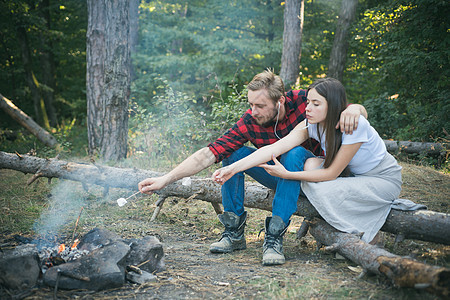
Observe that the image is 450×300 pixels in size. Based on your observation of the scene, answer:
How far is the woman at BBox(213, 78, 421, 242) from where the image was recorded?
2.57 meters

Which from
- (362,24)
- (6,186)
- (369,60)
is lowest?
(6,186)

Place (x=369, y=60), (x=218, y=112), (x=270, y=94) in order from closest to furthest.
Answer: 1. (x=270, y=94)
2. (x=218, y=112)
3. (x=369, y=60)

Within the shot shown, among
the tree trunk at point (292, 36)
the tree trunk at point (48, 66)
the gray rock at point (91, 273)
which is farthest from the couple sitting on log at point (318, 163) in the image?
the tree trunk at point (48, 66)

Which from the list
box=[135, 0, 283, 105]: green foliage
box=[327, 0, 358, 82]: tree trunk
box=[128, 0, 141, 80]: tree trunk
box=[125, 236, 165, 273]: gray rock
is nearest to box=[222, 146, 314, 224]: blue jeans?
box=[125, 236, 165, 273]: gray rock

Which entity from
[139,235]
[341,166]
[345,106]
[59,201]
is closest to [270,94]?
[345,106]

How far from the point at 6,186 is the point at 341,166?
4.71 meters

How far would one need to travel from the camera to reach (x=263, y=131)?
9.97ft

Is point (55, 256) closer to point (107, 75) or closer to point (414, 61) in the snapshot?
point (107, 75)

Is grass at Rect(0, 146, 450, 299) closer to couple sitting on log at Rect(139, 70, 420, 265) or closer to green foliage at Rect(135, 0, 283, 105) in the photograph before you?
couple sitting on log at Rect(139, 70, 420, 265)

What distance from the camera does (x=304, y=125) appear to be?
284 cm

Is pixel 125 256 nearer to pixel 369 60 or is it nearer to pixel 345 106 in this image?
pixel 345 106

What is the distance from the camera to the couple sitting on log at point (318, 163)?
8.46 ft

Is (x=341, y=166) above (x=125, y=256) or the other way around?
above

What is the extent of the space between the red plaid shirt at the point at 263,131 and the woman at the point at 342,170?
0.25 meters
